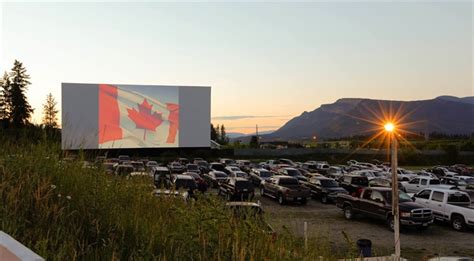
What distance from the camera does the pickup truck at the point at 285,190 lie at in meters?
22.3

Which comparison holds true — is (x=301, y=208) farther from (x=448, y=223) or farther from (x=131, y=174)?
(x=131, y=174)

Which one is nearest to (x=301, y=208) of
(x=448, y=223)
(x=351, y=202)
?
(x=351, y=202)

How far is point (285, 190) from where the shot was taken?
Answer: 22.5m

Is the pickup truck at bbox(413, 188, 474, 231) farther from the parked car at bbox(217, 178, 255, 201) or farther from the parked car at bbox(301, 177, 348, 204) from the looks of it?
the parked car at bbox(217, 178, 255, 201)

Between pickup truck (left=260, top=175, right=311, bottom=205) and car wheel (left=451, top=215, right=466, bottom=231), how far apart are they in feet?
24.8

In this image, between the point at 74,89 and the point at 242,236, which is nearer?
the point at 242,236

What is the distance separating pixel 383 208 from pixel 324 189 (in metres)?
7.11

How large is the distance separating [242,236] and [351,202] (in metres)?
15.2

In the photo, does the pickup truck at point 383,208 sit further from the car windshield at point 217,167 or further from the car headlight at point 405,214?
the car windshield at point 217,167

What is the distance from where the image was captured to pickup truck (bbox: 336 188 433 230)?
16.0m

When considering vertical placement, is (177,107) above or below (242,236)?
above

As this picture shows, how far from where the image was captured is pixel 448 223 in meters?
17.7

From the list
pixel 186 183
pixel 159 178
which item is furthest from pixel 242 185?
pixel 159 178

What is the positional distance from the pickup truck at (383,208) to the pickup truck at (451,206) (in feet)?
4.52
